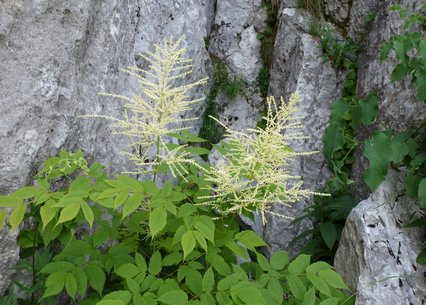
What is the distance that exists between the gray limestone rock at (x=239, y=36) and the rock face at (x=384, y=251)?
2960 millimetres

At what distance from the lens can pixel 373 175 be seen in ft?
10.3

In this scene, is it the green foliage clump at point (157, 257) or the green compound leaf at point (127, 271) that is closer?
the green foliage clump at point (157, 257)

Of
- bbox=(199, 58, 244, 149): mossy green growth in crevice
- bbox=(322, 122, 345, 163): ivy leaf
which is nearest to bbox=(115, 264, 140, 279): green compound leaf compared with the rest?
bbox=(322, 122, 345, 163): ivy leaf

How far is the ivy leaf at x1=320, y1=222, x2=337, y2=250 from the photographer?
400cm

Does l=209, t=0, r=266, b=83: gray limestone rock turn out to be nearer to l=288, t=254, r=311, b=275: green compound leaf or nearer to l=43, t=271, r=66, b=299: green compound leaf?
l=288, t=254, r=311, b=275: green compound leaf

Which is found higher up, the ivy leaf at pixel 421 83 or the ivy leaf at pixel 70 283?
the ivy leaf at pixel 421 83

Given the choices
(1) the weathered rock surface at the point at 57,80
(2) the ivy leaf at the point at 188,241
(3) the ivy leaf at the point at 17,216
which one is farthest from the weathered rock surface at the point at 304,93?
(3) the ivy leaf at the point at 17,216

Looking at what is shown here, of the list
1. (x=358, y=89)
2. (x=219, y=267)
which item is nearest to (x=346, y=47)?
(x=358, y=89)

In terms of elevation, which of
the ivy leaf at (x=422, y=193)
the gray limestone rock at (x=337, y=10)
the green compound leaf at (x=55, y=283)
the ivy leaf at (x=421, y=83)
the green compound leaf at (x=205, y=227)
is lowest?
the green compound leaf at (x=55, y=283)

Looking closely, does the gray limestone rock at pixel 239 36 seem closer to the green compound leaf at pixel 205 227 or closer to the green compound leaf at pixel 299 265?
the green compound leaf at pixel 299 265

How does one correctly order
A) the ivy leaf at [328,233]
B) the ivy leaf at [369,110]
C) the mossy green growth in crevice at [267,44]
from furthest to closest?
the mossy green growth in crevice at [267,44]
the ivy leaf at [328,233]
the ivy leaf at [369,110]

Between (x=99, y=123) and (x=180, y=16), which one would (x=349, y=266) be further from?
(x=180, y=16)

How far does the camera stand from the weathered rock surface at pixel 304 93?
4.83 metres

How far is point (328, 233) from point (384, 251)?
964 millimetres
